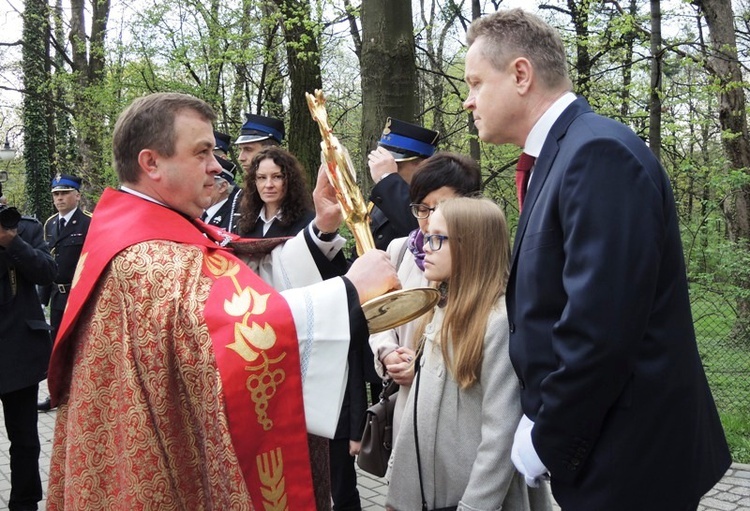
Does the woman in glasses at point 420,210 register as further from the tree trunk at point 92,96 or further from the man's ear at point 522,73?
the tree trunk at point 92,96

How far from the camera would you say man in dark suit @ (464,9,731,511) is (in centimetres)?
182

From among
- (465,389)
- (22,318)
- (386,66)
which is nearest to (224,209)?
(22,318)

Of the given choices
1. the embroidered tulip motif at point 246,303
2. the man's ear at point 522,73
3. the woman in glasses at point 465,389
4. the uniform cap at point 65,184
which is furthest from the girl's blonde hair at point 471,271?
the uniform cap at point 65,184

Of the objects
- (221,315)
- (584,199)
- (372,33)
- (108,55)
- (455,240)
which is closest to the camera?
(584,199)

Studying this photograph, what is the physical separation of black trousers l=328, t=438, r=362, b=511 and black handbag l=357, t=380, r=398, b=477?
3.07 ft

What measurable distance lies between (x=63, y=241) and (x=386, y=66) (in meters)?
4.14

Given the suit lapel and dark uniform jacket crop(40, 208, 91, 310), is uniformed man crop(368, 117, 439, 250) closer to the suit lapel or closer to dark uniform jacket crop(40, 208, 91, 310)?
the suit lapel

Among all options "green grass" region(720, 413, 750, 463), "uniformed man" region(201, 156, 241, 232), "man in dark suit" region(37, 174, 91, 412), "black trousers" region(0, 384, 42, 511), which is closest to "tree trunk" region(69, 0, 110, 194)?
"man in dark suit" region(37, 174, 91, 412)

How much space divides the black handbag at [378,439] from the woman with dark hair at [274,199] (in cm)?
140

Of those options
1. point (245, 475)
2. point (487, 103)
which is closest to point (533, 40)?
point (487, 103)

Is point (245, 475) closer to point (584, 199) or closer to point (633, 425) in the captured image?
point (633, 425)

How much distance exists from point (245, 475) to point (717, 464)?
1330mm

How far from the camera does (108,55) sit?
43.5 ft

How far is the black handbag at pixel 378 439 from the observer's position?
3.14 m
